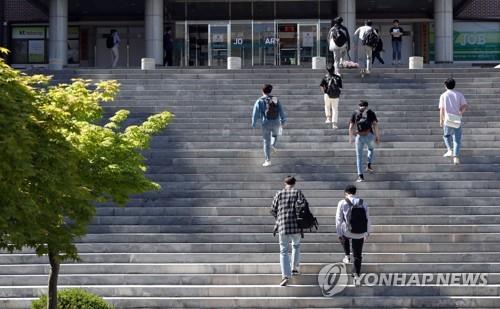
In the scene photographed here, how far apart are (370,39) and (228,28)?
1567cm

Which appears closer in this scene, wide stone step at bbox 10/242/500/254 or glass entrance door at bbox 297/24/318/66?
wide stone step at bbox 10/242/500/254

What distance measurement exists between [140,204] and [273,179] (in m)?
2.70

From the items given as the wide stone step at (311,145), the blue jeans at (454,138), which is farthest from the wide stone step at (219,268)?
the wide stone step at (311,145)

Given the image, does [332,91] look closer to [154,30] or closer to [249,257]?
[249,257]

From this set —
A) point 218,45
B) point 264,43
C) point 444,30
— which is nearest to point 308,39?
point 264,43

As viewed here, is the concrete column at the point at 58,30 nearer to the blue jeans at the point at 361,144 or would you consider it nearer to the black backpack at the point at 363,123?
the black backpack at the point at 363,123

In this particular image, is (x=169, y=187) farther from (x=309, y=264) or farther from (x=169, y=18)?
(x=169, y=18)

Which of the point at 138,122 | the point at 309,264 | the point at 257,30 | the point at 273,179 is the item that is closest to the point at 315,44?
the point at 257,30

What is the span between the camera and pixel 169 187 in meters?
18.6

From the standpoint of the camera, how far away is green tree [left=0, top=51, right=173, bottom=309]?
10.5 meters

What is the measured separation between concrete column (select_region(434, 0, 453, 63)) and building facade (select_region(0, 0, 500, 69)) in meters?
0.04

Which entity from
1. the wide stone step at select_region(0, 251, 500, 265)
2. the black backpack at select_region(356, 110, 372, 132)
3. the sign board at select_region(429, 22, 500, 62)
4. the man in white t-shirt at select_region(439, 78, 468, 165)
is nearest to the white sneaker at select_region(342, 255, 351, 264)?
the wide stone step at select_region(0, 251, 500, 265)

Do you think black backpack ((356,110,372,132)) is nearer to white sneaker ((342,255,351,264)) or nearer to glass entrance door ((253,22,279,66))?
white sneaker ((342,255,351,264))

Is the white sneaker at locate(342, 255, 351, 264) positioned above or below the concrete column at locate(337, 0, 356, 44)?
below
